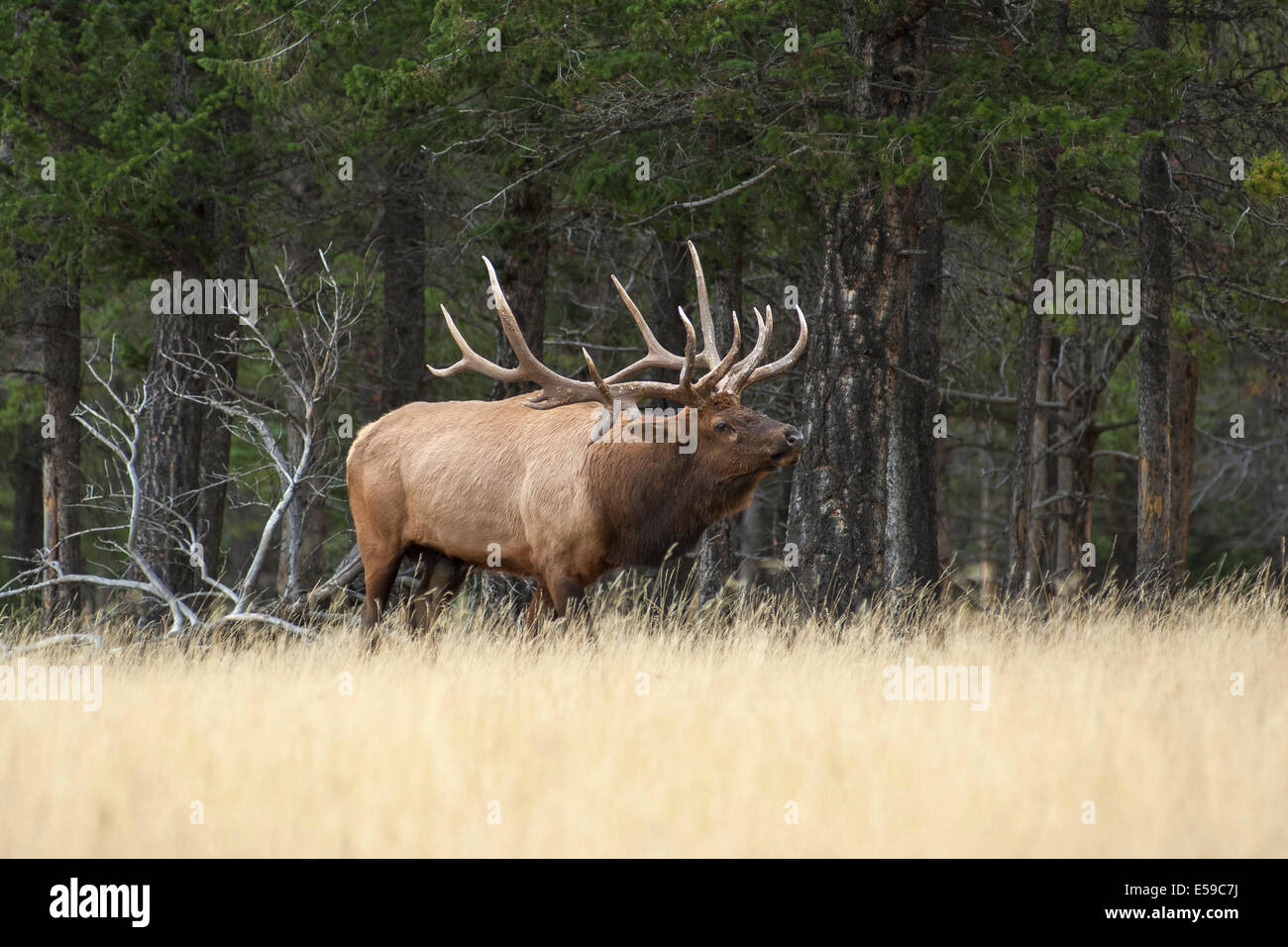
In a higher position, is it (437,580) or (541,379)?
(541,379)

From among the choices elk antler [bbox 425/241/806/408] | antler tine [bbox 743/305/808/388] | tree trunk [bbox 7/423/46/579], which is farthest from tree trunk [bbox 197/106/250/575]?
Answer: tree trunk [bbox 7/423/46/579]

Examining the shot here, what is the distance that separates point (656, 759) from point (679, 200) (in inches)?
273

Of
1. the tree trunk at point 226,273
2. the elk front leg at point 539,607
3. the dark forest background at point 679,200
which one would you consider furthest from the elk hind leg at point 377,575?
the tree trunk at point 226,273

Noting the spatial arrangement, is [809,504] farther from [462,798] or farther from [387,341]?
[387,341]

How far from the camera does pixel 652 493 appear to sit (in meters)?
8.45

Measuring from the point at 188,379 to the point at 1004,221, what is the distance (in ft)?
25.3

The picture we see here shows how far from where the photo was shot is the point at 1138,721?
5.61 metres

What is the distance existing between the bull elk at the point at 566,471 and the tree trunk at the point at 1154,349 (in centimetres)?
392

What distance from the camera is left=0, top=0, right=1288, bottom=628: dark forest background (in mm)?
8953

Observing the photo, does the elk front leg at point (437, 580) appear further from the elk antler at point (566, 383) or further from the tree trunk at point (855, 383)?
the tree trunk at point (855, 383)

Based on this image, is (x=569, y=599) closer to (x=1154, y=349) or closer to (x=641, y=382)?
(x=641, y=382)

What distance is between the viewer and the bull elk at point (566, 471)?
834 centimetres

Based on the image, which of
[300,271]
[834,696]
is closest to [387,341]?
[300,271]

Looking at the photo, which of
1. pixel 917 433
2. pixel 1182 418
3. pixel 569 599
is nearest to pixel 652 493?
pixel 569 599
